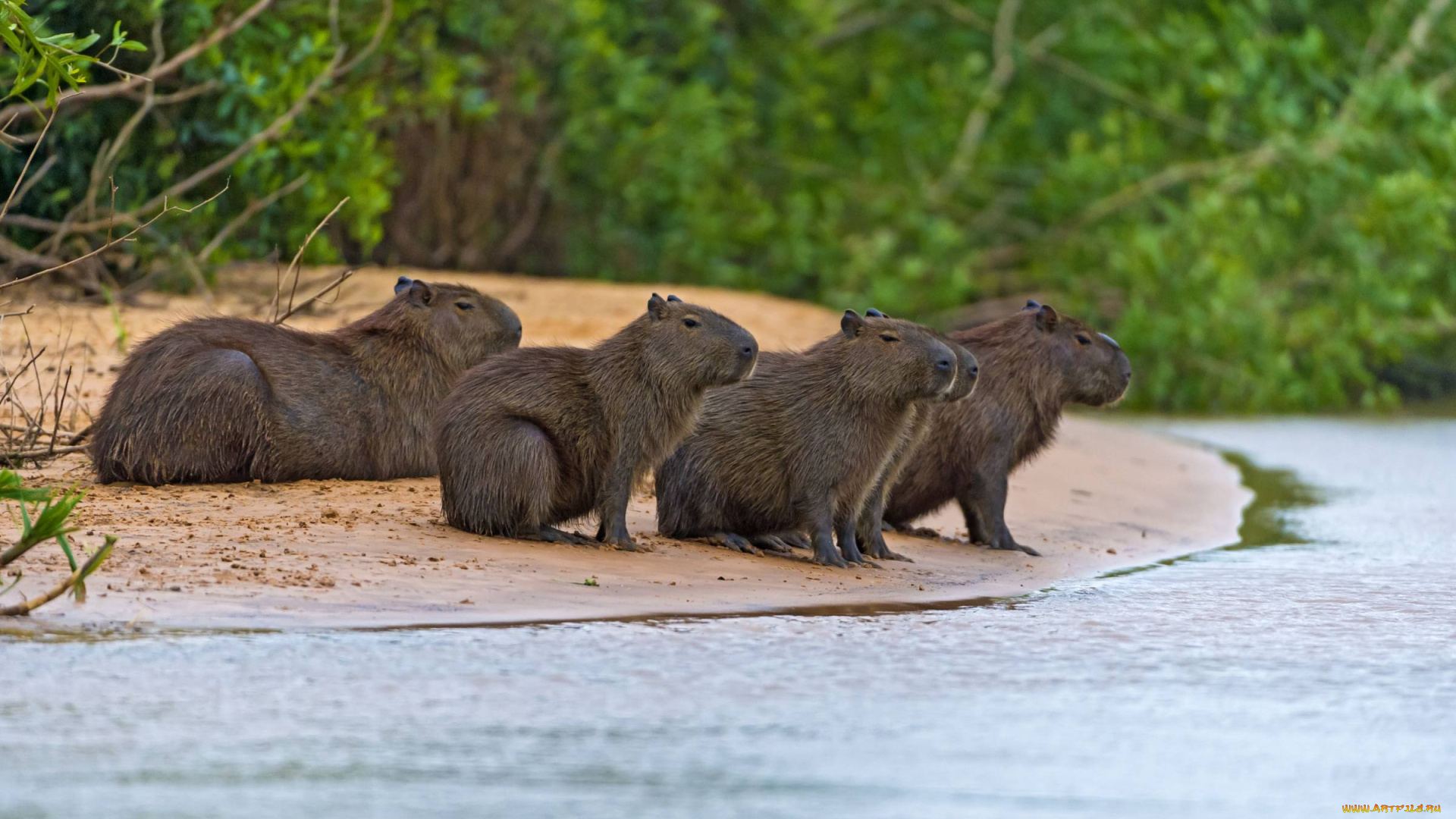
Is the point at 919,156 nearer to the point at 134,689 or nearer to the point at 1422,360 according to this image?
the point at 1422,360

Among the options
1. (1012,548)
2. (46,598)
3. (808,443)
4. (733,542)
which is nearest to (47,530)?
(46,598)

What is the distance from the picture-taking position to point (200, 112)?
10.8 metres

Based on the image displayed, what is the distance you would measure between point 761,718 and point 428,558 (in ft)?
6.27

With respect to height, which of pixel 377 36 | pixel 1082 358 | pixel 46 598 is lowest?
pixel 46 598

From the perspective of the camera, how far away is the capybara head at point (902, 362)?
671 centimetres

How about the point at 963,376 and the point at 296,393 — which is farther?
the point at 296,393

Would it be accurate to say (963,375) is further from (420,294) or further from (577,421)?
(420,294)

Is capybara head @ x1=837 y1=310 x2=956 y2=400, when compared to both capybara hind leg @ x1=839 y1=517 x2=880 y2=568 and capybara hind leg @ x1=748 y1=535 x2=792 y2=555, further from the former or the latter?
capybara hind leg @ x1=748 y1=535 x2=792 y2=555

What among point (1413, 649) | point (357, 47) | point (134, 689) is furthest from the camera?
point (357, 47)

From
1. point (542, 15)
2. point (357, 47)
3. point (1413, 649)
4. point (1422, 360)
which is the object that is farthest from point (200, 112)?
point (1422, 360)

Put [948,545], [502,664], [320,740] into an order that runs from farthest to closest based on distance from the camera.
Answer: [948,545], [502,664], [320,740]

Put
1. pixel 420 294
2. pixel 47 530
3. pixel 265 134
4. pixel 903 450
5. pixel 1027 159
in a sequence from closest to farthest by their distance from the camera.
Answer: pixel 47 530, pixel 903 450, pixel 420 294, pixel 265 134, pixel 1027 159

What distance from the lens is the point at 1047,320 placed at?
8055 mm

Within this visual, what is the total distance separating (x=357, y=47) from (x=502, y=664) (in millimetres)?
7840
